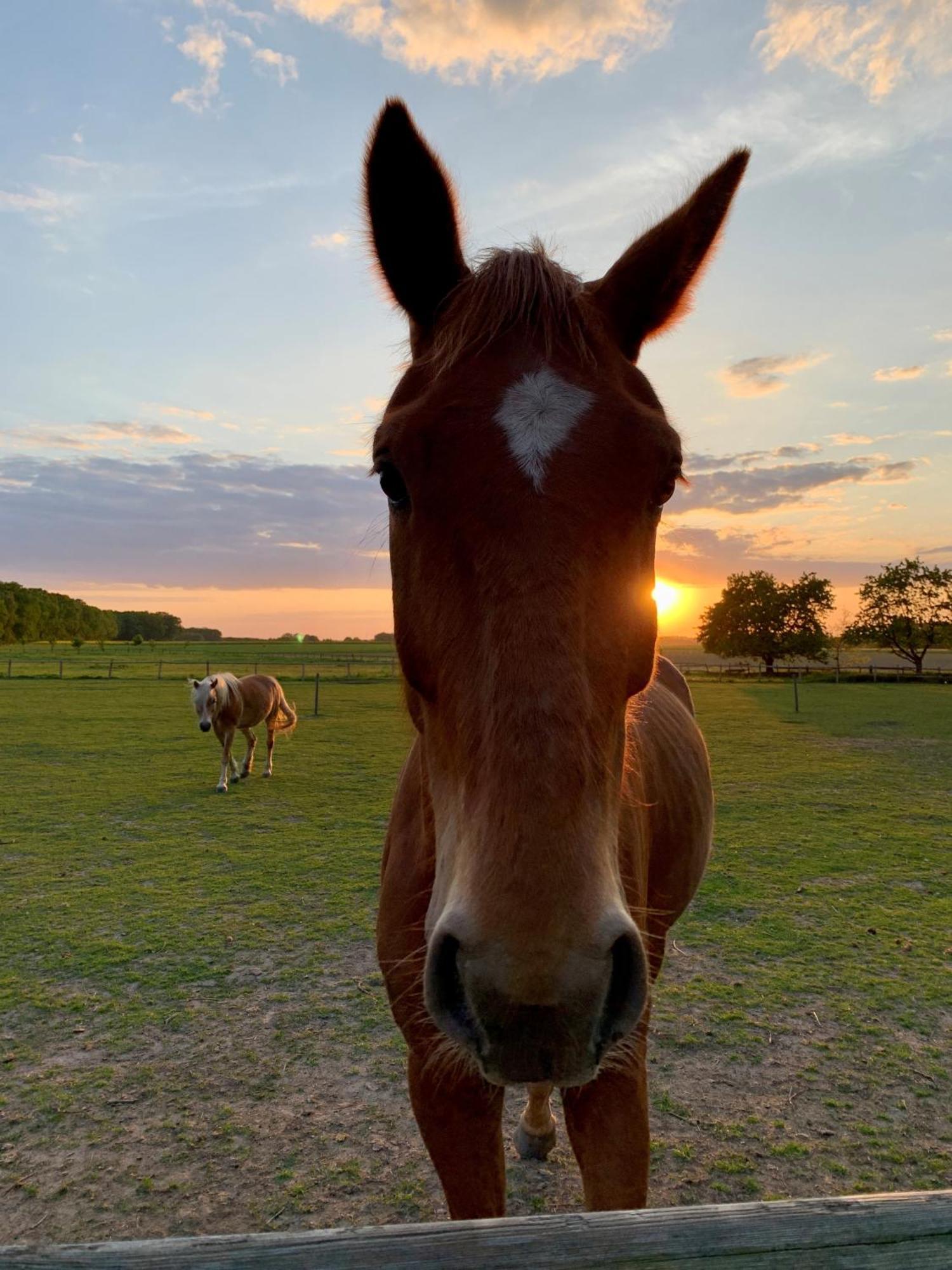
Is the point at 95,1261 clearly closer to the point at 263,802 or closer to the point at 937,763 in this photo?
the point at 263,802

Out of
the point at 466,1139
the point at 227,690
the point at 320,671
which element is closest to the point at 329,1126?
the point at 466,1139

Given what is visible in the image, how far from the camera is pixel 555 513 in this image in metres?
1.51

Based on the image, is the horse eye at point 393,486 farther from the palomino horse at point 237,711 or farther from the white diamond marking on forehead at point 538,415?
the palomino horse at point 237,711

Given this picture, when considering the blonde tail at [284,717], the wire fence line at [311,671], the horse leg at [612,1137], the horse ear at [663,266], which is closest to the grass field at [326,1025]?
the horse leg at [612,1137]

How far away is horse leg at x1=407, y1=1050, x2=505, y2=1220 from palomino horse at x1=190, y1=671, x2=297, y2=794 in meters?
10.8

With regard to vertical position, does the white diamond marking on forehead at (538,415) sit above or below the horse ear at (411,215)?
below

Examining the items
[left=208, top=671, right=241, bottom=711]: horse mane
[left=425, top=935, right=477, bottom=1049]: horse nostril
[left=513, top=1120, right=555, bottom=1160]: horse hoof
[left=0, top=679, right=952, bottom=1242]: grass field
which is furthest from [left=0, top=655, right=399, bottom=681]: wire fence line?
[left=425, top=935, right=477, bottom=1049]: horse nostril

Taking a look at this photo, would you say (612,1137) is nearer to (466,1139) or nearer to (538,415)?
(466,1139)

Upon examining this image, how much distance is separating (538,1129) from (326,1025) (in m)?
1.75

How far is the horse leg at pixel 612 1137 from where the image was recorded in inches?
85.6

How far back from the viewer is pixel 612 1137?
7.19 feet

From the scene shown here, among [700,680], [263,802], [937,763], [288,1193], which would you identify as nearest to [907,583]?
[700,680]

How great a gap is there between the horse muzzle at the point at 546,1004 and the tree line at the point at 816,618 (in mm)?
67915

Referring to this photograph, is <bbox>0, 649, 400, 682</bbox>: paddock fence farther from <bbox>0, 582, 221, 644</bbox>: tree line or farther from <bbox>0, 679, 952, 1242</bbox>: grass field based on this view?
<bbox>0, 582, 221, 644</bbox>: tree line
